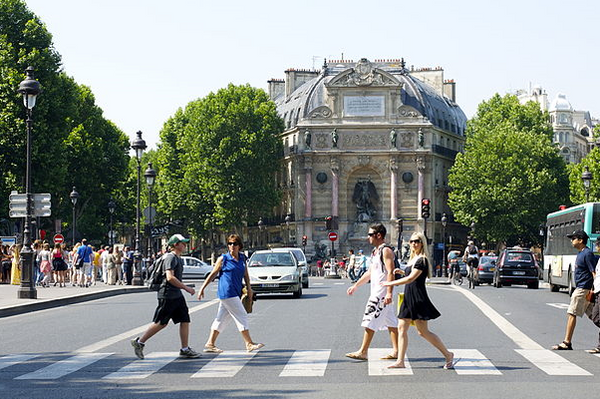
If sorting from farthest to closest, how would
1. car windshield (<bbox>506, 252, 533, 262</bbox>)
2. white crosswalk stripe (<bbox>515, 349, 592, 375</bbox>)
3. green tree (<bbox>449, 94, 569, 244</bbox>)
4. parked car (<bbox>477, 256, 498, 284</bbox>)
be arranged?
green tree (<bbox>449, 94, 569, 244</bbox>)
parked car (<bbox>477, 256, 498, 284</bbox>)
car windshield (<bbox>506, 252, 533, 262</bbox>)
white crosswalk stripe (<bbox>515, 349, 592, 375</bbox>)

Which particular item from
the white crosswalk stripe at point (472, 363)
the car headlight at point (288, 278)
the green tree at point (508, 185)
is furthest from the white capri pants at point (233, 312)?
the green tree at point (508, 185)

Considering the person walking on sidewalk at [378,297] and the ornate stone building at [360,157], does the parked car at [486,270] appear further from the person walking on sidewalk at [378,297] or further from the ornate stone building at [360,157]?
the ornate stone building at [360,157]

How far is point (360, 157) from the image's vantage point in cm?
9456

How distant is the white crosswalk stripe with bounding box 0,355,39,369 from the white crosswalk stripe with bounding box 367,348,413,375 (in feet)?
15.2

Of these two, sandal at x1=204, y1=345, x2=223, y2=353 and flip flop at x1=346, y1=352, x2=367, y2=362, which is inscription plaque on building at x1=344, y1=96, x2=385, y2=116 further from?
flip flop at x1=346, y1=352, x2=367, y2=362

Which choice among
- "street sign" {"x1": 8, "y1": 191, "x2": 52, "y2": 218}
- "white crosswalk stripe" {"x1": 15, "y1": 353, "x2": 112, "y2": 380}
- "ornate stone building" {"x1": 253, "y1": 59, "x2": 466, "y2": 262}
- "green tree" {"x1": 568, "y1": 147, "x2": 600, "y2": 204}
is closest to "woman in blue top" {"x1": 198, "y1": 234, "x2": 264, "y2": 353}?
"white crosswalk stripe" {"x1": 15, "y1": 353, "x2": 112, "y2": 380}

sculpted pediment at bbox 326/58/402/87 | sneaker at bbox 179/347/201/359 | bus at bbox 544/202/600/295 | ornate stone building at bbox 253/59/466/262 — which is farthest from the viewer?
ornate stone building at bbox 253/59/466/262

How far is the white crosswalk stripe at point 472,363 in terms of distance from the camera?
13070mm

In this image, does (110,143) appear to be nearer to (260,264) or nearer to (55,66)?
(55,66)

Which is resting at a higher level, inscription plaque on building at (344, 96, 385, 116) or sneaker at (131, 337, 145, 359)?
inscription plaque on building at (344, 96, 385, 116)

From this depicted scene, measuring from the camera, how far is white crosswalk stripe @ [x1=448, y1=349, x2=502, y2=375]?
13070mm

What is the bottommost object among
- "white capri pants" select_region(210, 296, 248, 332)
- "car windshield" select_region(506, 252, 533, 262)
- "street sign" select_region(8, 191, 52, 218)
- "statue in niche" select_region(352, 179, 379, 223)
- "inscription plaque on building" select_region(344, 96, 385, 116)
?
"white capri pants" select_region(210, 296, 248, 332)

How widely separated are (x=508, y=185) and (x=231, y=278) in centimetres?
6878

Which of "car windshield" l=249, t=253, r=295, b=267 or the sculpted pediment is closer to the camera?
"car windshield" l=249, t=253, r=295, b=267
